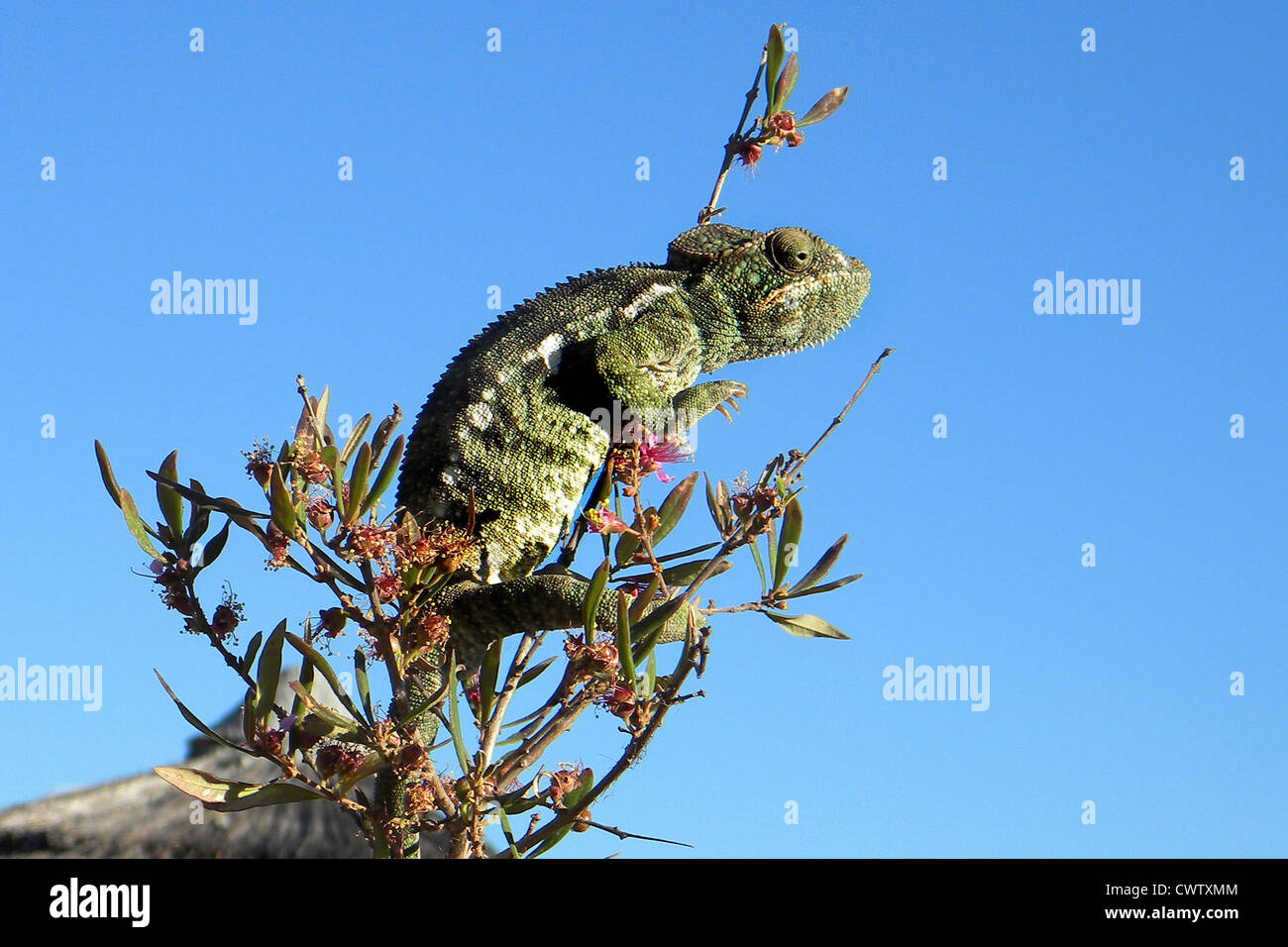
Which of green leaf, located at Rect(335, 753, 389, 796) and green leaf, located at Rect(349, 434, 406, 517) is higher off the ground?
green leaf, located at Rect(349, 434, 406, 517)

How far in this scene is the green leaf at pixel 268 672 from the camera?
4.03 m

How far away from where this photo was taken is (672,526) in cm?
486

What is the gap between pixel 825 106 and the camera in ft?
18.1

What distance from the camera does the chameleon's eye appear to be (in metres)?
7.03

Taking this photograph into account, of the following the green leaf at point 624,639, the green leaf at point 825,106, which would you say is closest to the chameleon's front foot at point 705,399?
the green leaf at point 825,106

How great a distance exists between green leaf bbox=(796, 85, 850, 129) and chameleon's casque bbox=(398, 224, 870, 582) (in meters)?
1.46

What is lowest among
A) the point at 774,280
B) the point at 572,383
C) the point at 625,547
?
the point at 625,547

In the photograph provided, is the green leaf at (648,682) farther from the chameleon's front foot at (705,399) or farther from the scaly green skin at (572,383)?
the chameleon's front foot at (705,399)

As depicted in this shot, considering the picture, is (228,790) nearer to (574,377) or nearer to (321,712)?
(321,712)

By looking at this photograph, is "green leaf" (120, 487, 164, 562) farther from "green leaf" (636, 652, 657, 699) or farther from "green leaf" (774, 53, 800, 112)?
"green leaf" (774, 53, 800, 112)

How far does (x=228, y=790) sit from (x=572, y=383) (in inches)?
111

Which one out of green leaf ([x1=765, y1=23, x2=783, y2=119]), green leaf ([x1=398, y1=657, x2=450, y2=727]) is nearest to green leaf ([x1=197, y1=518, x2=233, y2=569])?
green leaf ([x1=398, y1=657, x2=450, y2=727])

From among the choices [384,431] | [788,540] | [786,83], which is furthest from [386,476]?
[786,83]
